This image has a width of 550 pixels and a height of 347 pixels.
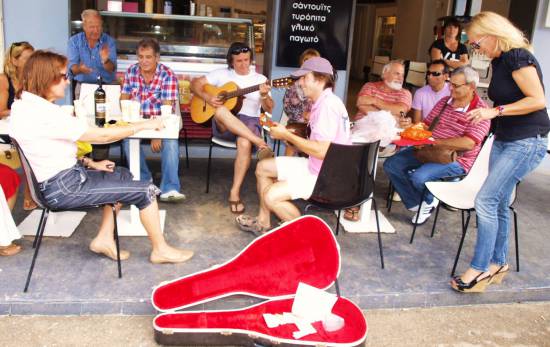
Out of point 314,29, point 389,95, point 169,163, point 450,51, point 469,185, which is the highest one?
point 314,29

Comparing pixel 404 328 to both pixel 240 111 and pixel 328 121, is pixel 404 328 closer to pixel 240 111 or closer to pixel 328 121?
pixel 328 121

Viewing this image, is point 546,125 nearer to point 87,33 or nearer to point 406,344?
point 406,344

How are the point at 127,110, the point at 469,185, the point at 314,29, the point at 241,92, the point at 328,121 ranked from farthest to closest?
the point at 314,29 < the point at 241,92 < the point at 469,185 < the point at 127,110 < the point at 328,121

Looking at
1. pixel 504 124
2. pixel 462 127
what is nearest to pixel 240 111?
pixel 462 127

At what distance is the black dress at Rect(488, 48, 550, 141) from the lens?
2.75 meters

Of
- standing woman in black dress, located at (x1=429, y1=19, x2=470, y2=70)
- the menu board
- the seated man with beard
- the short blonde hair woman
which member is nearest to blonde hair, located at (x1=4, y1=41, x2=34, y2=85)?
the short blonde hair woman

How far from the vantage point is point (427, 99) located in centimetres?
462

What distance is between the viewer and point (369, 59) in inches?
646

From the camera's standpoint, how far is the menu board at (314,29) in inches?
207

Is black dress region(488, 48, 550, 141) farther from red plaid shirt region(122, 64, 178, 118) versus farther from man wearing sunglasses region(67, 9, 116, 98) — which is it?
man wearing sunglasses region(67, 9, 116, 98)

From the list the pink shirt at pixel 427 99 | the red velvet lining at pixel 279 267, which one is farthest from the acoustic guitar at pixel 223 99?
the red velvet lining at pixel 279 267

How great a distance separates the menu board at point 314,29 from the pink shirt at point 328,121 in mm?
2313

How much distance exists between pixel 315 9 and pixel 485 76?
237cm

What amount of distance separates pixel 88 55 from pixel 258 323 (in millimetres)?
3195
